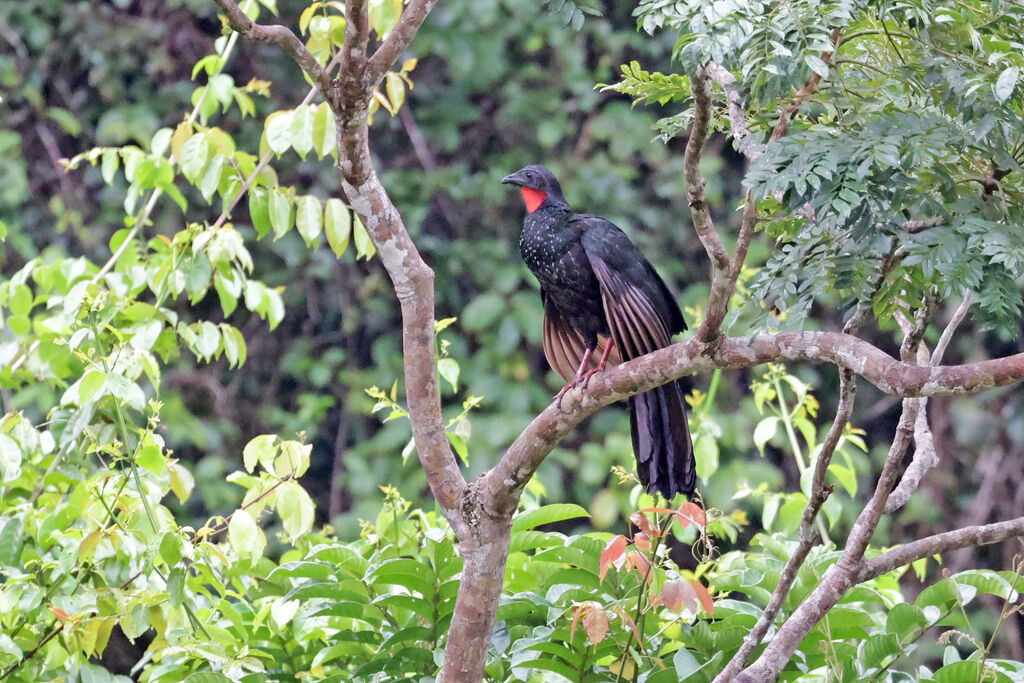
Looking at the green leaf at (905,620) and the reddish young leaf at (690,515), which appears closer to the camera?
the reddish young leaf at (690,515)

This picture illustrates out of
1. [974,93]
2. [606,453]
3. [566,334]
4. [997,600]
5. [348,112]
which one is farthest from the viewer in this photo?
[997,600]

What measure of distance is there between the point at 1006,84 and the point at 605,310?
3.71ft

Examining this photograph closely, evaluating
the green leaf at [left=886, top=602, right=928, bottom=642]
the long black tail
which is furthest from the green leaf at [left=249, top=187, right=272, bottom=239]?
the green leaf at [left=886, top=602, right=928, bottom=642]

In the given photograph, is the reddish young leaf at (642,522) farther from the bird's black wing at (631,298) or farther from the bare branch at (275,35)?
the bare branch at (275,35)

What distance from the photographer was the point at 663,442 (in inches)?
79.0

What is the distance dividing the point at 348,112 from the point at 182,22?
284cm

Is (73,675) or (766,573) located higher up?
(766,573)

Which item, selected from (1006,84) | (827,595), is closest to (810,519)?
(827,595)

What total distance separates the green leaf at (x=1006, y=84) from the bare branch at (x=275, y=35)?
0.87 meters

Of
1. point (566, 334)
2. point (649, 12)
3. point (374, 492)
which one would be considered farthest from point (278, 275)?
point (649, 12)

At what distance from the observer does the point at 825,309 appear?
4020mm

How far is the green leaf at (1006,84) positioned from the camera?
1143 mm

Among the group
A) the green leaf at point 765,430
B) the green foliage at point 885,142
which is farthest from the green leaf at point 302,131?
the green leaf at point 765,430

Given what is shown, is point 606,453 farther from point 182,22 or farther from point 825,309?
point 182,22
